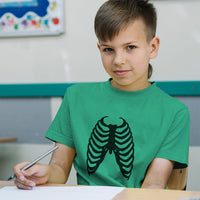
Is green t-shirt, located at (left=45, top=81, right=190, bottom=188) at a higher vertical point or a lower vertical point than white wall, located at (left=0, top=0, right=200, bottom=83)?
lower

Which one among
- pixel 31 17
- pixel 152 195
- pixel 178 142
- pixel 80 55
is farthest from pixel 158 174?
pixel 31 17

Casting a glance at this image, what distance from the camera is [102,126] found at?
1.06 metres

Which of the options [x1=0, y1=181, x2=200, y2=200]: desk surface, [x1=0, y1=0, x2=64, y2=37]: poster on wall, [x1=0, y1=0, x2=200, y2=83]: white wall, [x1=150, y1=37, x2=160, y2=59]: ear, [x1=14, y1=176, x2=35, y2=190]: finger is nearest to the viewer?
[x1=0, y1=181, x2=200, y2=200]: desk surface

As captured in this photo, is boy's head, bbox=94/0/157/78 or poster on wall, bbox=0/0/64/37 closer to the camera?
boy's head, bbox=94/0/157/78

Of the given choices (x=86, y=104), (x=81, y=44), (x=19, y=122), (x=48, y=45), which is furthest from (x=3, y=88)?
(x=86, y=104)

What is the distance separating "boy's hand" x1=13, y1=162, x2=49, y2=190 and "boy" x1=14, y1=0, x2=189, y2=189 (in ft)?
0.10

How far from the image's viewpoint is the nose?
0.98 meters

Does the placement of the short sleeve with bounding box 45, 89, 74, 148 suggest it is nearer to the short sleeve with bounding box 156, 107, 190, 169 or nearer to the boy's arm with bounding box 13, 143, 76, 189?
the boy's arm with bounding box 13, 143, 76, 189

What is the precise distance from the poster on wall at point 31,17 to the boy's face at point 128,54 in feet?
2.69

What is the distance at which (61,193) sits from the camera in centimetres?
74

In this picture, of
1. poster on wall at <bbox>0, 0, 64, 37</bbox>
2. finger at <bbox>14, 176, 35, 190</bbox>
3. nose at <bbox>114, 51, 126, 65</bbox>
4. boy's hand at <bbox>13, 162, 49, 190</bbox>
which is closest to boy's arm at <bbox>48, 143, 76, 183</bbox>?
boy's hand at <bbox>13, 162, 49, 190</bbox>

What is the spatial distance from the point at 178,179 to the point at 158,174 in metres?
0.13

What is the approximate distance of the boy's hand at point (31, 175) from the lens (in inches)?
31.6

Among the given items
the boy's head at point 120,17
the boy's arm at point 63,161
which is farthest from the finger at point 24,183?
the boy's head at point 120,17
